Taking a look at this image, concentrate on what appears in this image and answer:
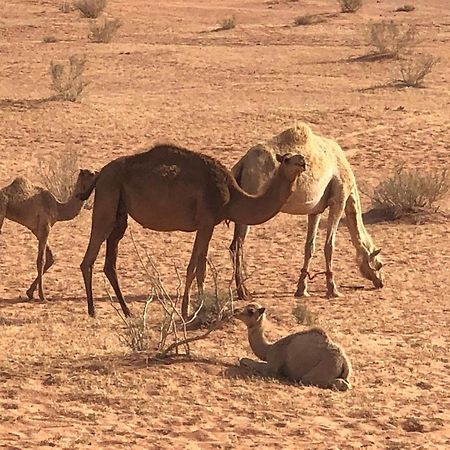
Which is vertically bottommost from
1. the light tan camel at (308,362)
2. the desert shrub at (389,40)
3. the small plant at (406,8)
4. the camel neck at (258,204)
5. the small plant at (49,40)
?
the light tan camel at (308,362)

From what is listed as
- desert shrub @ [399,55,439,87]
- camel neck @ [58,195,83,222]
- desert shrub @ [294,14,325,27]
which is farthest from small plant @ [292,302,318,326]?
desert shrub @ [294,14,325,27]

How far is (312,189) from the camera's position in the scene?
12203 mm

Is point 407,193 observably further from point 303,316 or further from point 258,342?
point 258,342

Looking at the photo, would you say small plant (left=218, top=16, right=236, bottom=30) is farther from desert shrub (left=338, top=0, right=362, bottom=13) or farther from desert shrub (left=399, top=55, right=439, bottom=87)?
desert shrub (left=399, top=55, right=439, bottom=87)

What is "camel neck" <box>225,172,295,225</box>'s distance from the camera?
1045 cm

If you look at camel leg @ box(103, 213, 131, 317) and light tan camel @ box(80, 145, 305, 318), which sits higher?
light tan camel @ box(80, 145, 305, 318)

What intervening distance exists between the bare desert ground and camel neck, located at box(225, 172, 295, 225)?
1.10m

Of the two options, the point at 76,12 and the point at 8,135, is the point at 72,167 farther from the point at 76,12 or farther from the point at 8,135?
the point at 76,12

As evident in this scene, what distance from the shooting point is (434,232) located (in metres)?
15.5

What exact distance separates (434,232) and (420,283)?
2.73 meters

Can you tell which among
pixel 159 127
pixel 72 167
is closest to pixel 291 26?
pixel 159 127

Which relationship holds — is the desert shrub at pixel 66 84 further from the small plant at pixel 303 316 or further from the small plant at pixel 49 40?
the small plant at pixel 303 316

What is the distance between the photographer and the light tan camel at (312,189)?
39.2 ft

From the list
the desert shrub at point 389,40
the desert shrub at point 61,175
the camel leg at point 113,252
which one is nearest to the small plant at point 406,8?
the desert shrub at point 389,40
